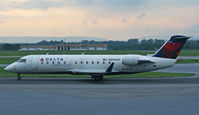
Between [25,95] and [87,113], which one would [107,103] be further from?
[25,95]

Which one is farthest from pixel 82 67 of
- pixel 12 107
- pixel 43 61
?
pixel 12 107

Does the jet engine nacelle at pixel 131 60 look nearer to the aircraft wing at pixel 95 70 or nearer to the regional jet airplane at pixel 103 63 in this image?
the regional jet airplane at pixel 103 63

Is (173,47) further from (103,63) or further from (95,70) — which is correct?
(95,70)

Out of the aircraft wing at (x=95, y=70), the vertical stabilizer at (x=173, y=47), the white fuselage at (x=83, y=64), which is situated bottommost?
the aircraft wing at (x=95, y=70)

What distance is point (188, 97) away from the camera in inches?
797

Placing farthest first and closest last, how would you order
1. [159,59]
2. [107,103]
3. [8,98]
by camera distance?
[159,59], [8,98], [107,103]

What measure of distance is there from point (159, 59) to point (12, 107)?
1799 cm

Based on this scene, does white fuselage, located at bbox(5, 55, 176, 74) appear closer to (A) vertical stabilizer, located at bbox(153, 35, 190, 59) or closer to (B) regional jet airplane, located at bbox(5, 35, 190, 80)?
(B) regional jet airplane, located at bbox(5, 35, 190, 80)

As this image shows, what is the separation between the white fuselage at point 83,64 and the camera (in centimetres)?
3169

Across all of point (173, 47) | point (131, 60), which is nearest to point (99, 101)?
point (131, 60)

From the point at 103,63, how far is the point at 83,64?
186cm

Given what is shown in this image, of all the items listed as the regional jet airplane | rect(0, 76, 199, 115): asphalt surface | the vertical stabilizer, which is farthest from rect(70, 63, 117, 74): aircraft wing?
rect(0, 76, 199, 115): asphalt surface

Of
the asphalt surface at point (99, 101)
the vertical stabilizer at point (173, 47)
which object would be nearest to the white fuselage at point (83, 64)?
the vertical stabilizer at point (173, 47)

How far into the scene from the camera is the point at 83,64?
107 ft
